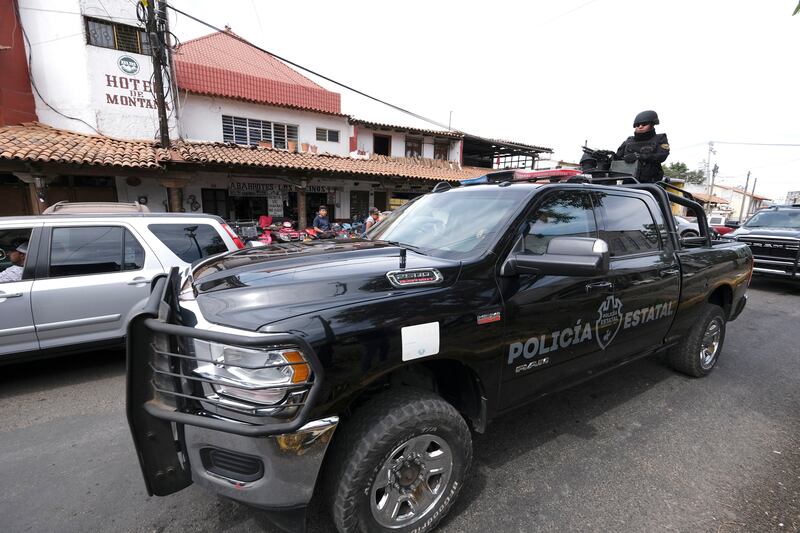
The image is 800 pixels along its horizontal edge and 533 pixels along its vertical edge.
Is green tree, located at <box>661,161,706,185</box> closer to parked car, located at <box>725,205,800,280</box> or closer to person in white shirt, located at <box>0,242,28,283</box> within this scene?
parked car, located at <box>725,205,800,280</box>

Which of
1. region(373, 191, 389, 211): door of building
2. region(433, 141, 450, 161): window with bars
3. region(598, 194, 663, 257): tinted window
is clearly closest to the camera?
region(598, 194, 663, 257): tinted window

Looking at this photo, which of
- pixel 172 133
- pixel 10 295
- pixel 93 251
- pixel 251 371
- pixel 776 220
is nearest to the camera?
pixel 251 371

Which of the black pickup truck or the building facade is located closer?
the black pickup truck

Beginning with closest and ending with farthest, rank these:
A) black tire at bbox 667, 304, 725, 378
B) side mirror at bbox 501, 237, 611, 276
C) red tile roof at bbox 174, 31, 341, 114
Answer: side mirror at bbox 501, 237, 611, 276 < black tire at bbox 667, 304, 725, 378 < red tile roof at bbox 174, 31, 341, 114

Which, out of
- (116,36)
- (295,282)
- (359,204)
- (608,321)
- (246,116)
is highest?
(116,36)

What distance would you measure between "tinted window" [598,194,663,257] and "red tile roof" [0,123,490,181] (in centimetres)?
1048

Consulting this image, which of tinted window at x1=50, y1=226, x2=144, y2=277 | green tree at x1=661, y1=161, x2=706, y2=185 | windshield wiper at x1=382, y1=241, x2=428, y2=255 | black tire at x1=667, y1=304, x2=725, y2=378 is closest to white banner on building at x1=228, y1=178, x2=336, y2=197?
tinted window at x1=50, y1=226, x2=144, y2=277

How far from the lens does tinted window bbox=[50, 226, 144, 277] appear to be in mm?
3678

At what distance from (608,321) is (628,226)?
2.81 ft

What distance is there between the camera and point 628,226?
115 inches

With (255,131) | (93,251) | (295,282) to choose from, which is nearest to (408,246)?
(295,282)

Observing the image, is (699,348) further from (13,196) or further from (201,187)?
(13,196)

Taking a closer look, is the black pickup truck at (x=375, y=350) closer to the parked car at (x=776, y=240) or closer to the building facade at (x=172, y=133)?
the parked car at (x=776, y=240)

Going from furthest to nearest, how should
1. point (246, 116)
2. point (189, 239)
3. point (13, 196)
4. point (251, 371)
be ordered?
1. point (246, 116)
2. point (13, 196)
3. point (189, 239)
4. point (251, 371)
